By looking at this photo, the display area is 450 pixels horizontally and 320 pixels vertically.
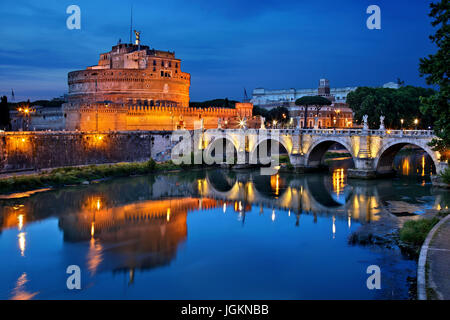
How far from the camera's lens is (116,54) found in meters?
49.9

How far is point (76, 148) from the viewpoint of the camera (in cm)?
2944

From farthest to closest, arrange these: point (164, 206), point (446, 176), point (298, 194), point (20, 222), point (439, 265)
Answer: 1. point (298, 194)
2. point (446, 176)
3. point (164, 206)
4. point (20, 222)
5. point (439, 265)

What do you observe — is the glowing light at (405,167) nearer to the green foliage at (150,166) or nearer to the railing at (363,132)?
the railing at (363,132)

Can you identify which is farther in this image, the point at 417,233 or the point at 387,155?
the point at 387,155

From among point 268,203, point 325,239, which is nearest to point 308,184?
point 268,203

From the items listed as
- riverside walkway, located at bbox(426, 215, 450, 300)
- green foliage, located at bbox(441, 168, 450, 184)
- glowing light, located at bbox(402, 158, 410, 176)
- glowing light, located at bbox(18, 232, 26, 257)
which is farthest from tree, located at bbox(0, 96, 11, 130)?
riverside walkway, located at bbox(426, 215, 450, 300)

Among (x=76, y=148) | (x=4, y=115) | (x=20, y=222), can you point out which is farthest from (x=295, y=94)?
(x=20, y=222)

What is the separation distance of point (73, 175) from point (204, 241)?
1288 cm

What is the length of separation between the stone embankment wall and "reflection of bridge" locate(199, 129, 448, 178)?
13.4ft

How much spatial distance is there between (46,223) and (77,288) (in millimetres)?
Answer: 6497

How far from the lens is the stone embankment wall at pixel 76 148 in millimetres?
25234

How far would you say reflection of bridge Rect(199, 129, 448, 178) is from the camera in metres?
23.9

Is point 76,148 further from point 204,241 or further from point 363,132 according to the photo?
point 204,241
